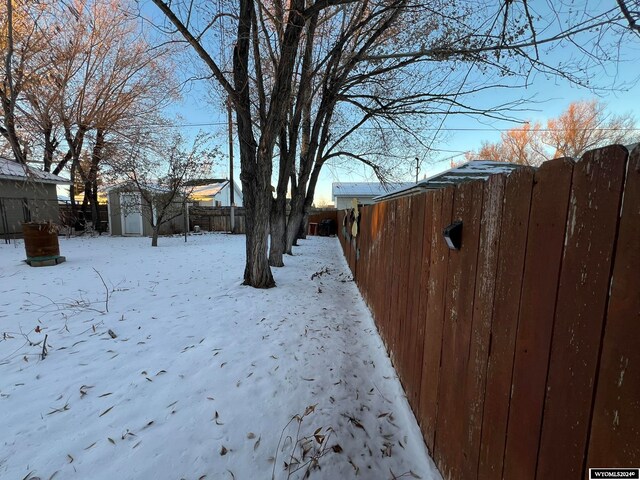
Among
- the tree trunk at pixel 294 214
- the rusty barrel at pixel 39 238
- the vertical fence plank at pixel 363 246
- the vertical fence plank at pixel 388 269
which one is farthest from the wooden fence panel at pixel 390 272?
the rusty barrel at pixel 39 238

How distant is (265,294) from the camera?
4.90 meters

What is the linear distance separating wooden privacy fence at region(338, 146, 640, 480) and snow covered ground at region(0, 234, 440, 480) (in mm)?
618

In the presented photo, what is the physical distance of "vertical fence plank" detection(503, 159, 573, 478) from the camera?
33.9 inches

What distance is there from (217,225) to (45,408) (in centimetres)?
1966

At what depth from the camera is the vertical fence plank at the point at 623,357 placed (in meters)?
0.62

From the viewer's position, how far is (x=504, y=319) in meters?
1.11

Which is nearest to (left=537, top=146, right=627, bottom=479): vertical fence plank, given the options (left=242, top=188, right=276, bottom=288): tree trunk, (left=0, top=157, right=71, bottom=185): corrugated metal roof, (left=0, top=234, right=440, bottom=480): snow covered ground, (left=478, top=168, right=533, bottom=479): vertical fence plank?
(left=478, top=168, right=533, bottom=479): vertical fence plank

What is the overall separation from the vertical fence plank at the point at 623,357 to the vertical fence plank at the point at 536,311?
177 millimetres

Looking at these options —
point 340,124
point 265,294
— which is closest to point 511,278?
point 265,294

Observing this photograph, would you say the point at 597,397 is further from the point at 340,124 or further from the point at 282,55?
the point at 340,124

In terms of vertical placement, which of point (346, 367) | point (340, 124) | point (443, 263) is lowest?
point (346, 367)

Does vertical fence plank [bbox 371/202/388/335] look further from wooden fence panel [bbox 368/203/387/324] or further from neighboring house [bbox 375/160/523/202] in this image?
neighboring house [bbox 375/160/523/202]

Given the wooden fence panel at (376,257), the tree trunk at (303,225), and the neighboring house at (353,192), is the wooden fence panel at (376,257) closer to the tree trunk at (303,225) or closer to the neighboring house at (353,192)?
the tree trunk at (303,225)

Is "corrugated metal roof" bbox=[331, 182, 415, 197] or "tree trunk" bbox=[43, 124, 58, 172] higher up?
"corrugated metal roof" bbox=[331, 182, 415, 197]
